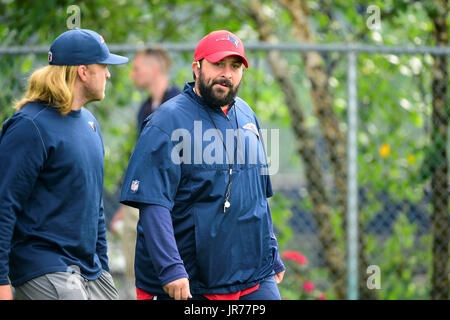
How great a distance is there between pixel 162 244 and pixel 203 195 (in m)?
0.33

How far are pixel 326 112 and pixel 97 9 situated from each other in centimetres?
254

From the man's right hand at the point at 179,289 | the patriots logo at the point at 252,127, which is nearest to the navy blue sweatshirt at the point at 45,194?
the man's right hand at the point at 179,289

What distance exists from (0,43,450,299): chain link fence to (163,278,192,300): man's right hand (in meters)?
3.09

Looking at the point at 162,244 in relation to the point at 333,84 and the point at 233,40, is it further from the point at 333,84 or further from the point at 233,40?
the point at 333,84

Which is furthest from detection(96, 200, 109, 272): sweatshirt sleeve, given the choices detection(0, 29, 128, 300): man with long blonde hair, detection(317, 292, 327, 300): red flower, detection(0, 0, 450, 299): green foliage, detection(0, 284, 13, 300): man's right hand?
detection(317, 292, 327, 300): red flower

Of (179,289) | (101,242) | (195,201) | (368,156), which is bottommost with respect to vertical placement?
(179,289)

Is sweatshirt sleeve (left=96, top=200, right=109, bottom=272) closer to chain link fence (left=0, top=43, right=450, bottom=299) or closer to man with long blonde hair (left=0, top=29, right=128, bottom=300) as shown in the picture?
man with long blonde hair (left=0, top=29, right=128, bottom=300)

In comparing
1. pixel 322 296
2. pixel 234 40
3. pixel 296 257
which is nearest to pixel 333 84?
pixel 296 257

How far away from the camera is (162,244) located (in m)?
2.95

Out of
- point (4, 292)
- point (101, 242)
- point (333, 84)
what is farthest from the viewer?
point (333, 84)

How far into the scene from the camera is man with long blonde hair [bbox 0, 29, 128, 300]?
9.52 ft

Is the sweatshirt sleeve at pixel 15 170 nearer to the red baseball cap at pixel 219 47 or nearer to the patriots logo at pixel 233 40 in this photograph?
the red baseball cap at pixel 219 47

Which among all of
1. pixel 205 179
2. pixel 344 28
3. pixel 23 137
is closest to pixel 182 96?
pixel 205 179

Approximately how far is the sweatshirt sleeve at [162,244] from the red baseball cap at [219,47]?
0.83 metres
